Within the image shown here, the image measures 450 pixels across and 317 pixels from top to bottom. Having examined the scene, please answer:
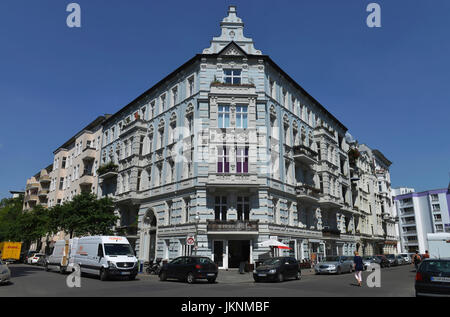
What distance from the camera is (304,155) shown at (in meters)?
33.5

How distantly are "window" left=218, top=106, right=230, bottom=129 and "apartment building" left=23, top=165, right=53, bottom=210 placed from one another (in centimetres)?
4804

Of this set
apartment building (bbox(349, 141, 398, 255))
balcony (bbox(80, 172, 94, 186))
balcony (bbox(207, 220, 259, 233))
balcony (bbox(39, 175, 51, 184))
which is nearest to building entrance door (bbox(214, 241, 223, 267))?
balcony (bbox(207, 220, 259, 233))

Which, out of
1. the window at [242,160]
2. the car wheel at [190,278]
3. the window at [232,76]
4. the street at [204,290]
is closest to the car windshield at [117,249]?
the street at [204,290]

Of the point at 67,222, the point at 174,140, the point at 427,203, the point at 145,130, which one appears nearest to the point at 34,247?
the point at 67,222

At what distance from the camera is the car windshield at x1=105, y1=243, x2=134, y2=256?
19.9m

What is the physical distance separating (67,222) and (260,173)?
62.4ft

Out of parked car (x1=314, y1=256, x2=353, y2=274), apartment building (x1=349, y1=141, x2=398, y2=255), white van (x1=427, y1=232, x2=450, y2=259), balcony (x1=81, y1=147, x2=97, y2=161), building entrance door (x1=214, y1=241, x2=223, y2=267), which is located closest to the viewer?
parked car (x1=314, y1=256, x2=353, y2=274)

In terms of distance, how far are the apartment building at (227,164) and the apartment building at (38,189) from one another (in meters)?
30.1

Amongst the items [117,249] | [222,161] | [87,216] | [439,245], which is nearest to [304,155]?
[222,161]

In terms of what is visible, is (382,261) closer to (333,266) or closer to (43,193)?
(333,266)

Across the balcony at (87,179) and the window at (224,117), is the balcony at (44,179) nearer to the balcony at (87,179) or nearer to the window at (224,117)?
the balcony at (87,179)

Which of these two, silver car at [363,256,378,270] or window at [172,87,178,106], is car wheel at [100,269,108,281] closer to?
window at [172,87,178,106]

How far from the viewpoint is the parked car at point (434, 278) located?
10539mm
